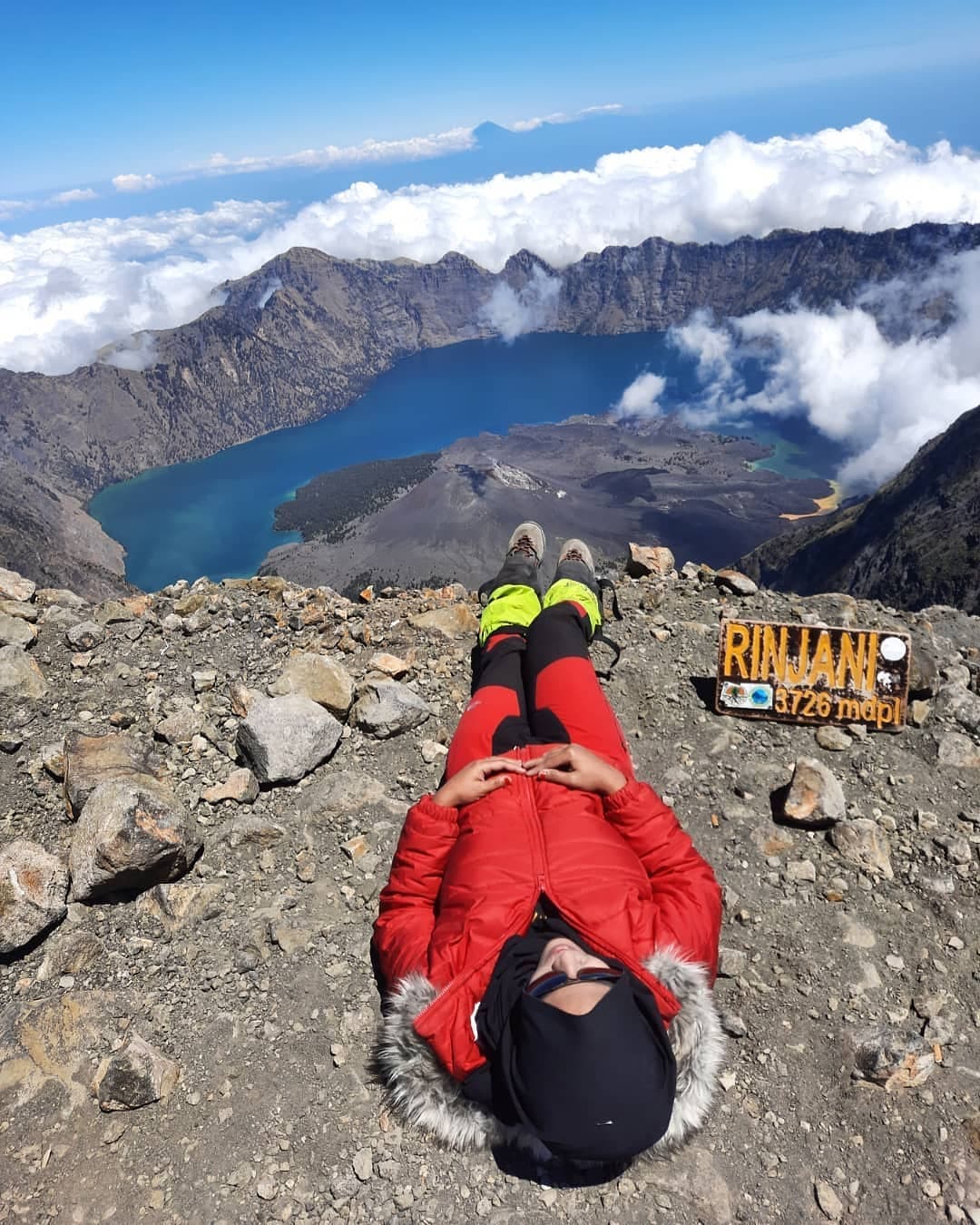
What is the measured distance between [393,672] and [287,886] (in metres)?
2.96

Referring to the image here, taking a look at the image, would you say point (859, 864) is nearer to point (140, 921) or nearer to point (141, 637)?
point (140, 921)

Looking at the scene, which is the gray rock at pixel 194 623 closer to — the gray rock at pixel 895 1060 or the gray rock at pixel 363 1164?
the gray rock at pixel 363 1164

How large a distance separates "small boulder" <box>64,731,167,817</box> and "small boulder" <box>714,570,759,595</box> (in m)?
7.84

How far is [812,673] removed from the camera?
7359mm

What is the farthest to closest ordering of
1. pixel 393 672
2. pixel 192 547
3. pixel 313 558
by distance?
pixel 192 547 < pixel 313 558 < pixel 393 672

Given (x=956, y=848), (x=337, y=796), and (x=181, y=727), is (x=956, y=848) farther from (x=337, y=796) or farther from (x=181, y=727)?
(x=181, y=727)

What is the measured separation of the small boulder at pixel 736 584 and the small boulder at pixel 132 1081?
28.4 feet

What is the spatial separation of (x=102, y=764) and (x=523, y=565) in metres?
5.45

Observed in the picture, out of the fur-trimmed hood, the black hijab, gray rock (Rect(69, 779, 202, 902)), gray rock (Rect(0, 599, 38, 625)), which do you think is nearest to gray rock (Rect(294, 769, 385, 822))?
gray rock (Rect(69, 779, 202, 902))

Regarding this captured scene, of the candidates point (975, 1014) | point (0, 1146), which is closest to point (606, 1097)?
point (975, 1014)

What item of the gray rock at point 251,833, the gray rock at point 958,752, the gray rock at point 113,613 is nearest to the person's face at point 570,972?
the gray rock at point 251,833

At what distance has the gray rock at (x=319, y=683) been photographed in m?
7.39

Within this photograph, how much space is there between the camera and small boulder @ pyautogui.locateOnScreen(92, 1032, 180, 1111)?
4180 millimetres

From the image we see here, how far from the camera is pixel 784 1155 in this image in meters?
4.08
